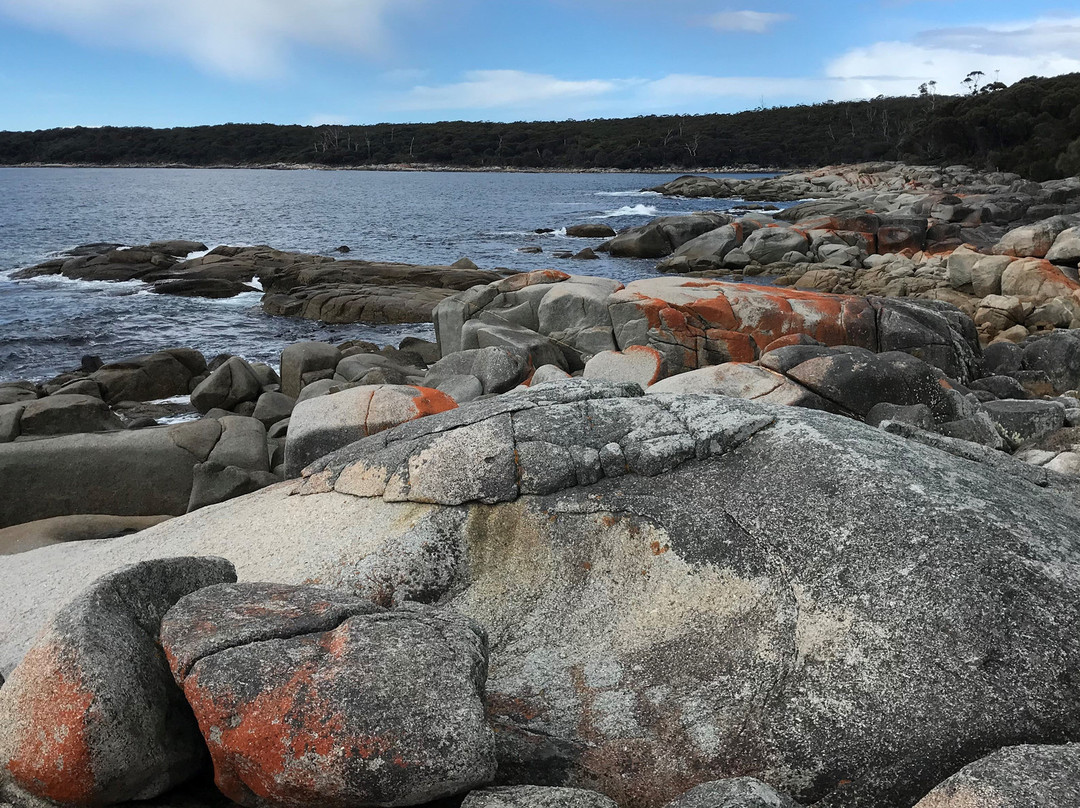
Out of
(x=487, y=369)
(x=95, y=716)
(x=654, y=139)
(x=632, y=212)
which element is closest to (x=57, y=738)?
(x=95, y=716)

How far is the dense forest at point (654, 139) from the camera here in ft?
227

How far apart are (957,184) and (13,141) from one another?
182 meters

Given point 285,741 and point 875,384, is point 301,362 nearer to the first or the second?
point 875,384

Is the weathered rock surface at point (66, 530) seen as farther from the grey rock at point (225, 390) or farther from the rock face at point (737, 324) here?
the rock face at point (737, 324)

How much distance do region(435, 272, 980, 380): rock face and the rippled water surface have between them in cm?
861

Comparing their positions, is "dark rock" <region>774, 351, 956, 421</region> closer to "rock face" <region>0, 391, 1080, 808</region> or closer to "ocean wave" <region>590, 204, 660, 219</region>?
"rock face" <region>0, 391, 1080, 808</region>

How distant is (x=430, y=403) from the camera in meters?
8.42

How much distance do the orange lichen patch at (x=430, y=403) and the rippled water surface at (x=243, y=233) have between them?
45.5ft

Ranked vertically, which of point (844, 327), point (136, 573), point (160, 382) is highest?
point (136, 573)

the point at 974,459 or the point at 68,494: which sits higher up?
the point at 974,459

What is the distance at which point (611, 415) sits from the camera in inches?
224

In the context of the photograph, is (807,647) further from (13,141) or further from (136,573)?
(13,141)

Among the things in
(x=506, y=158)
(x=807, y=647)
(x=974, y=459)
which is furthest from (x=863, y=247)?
(x=506, y=158)

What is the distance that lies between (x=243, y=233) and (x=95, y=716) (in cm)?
5605
